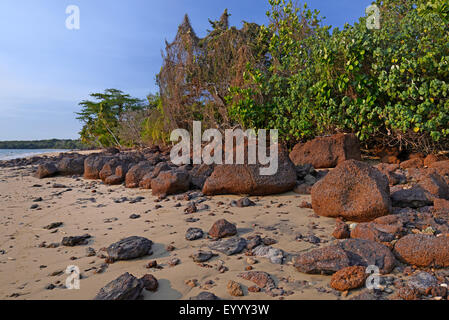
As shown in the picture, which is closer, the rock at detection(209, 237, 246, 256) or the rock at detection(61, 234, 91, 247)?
the rock at detection(209, 237, 246, 256)

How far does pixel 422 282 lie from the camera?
2.04 meters

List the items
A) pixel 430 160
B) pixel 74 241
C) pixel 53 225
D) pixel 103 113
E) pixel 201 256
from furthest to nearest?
pixel 103 113 → pixel 430 160 → pixel 53 225 → pixel 74 241 → pixel 201 256

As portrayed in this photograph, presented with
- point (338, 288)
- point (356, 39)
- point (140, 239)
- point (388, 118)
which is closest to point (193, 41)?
point (356, 39)

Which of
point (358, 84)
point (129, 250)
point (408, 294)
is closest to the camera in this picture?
point (408, 294)

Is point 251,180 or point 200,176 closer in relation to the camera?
point 251,180

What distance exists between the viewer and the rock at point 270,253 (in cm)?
253

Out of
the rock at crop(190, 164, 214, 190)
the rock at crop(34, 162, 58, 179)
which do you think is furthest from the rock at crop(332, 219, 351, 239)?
the rock at crop(34, 162, 58, 179)

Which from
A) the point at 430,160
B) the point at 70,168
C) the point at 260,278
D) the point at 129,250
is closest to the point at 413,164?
the point at 430,160

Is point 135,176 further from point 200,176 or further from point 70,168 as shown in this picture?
point 70,168

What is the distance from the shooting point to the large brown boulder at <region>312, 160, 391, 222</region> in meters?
3.26

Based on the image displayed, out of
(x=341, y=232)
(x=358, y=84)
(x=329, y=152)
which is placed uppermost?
(x=358, y=84)

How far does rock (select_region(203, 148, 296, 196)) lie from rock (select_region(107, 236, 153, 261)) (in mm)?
2234

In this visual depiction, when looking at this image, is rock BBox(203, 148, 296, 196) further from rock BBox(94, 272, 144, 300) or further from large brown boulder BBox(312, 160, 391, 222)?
rock BBox(94, 272, 144, 300)

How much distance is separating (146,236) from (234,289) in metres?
1.58
